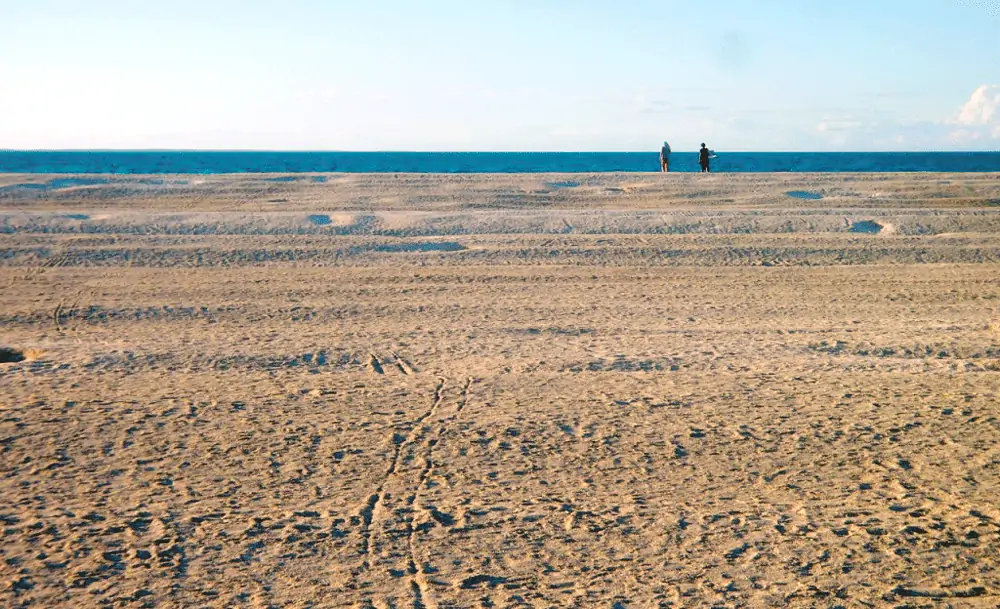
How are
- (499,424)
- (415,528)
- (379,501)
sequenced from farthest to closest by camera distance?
1. (499,424)
2. (379,501)
3. (415,528)

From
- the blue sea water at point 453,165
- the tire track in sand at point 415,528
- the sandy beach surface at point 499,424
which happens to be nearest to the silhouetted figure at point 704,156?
the blue sea water at point 453,165

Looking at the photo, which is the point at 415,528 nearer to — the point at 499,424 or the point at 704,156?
the point at 499,424

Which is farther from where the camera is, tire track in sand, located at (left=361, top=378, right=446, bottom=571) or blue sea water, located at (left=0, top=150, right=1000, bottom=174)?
blue sea water, located at (left=0, top=150, right=1000, bottom=174)

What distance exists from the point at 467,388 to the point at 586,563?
251 centimetres

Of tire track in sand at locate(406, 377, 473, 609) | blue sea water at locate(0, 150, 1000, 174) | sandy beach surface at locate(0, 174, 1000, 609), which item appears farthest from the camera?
blue sea water at locate(0, 150, 1000, 174)

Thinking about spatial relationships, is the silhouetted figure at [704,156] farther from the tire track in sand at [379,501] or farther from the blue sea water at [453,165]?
the tire track in sand at [379,501]

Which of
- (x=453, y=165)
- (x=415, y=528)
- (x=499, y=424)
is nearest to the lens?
(x=415, y=528)

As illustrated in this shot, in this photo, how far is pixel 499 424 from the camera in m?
5.68

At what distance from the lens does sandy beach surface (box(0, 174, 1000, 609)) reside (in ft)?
12.9

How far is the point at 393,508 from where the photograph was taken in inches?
178

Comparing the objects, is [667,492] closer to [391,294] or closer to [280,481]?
[280,481]

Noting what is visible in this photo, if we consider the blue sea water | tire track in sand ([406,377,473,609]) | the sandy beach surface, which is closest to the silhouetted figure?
the blue sea water

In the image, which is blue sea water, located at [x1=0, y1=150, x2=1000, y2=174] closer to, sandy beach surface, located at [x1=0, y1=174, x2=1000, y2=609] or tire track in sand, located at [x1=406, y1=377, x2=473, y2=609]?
sandy beach surface, located at [x1=0, y1=174, x2=1000, y2=609]

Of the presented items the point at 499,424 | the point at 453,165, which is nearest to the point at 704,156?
the point at 499,424
